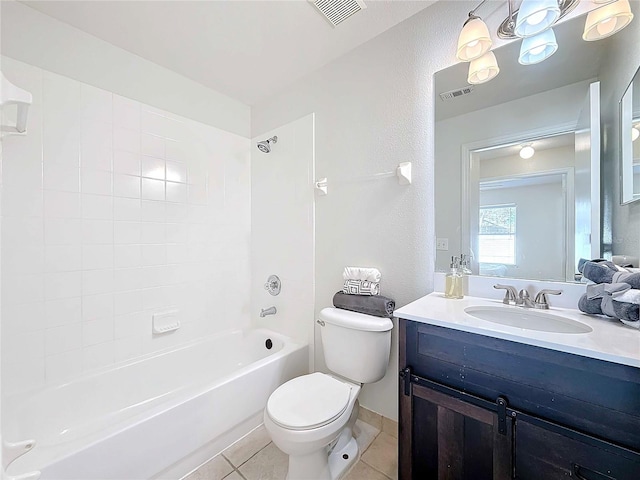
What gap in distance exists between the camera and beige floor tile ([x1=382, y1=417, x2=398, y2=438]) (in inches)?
62.6

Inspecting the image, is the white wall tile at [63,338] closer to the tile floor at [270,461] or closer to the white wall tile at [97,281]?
the white wall tile at [97,281]

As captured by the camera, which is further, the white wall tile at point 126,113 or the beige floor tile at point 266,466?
the white wall tile at point 126,113

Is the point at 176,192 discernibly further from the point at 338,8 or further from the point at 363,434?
the point at 363,434

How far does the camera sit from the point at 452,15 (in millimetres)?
1382

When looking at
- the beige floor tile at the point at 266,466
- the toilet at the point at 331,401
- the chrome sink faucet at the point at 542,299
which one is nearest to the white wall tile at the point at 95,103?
the toilet at the point at 331,401

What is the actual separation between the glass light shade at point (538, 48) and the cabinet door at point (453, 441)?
1467 millimetres

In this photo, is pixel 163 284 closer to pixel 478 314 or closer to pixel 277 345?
pixel 277 345

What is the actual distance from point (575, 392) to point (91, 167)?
8.06 ft

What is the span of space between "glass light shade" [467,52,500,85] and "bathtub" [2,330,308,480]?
1.90m

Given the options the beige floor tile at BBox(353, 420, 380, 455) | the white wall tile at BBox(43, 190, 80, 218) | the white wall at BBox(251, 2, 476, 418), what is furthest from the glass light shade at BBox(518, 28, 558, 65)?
the white wall tile at BBox(43, 190, 80, 218)

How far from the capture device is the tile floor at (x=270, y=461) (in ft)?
4.52

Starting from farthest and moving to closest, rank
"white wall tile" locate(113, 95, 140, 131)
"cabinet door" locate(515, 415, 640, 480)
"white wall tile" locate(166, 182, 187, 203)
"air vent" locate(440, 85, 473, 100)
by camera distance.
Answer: "white wall tile" locate(166, 182, 187, 203), "white wall tile" locate(113, 95, 140, 131), "air vent" locate(440, 85, 473, 100), "cabinet door" locate(515, 415, 640, 480)

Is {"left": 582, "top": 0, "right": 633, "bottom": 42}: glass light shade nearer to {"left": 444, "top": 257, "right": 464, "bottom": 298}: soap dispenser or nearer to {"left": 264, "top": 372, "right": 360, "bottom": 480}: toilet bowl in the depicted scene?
{"left": 444, "top": 257, "right": 464, "bottom": 298}: soap dispenser

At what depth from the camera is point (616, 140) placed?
1.04 m
